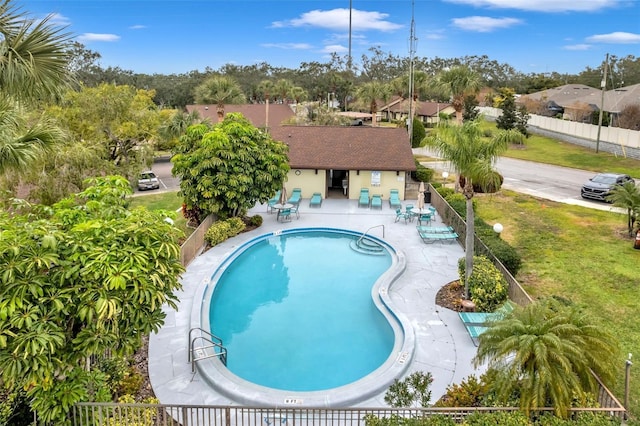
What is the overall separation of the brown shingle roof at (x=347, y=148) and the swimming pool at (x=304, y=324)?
7.55 meters

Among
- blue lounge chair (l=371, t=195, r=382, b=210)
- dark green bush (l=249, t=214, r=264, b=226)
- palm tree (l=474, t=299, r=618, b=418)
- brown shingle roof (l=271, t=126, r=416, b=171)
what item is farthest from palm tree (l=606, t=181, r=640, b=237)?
dark green bush (l=249, t=214, r=264, b=226)

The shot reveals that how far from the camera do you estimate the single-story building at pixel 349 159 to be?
2778cm

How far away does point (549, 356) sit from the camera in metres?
8.34

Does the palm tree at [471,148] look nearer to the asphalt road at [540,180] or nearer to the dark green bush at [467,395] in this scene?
the dark green bush at [467,395]

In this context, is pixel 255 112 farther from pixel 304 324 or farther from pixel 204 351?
pixel 204 351

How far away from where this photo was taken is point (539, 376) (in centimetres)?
822

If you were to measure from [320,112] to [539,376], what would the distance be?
139 ft

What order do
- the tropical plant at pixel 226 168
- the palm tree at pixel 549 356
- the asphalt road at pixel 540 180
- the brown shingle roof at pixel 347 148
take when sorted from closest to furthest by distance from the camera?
1. the palm tree at pixel 549 356
2. the tropical plant at pixel 226 168
3. the brown shingle roof at pixel 347 148
4. the asphalt road at pixel 540 180

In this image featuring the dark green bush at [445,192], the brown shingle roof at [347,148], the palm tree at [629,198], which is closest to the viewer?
the palm tree at [629,198]

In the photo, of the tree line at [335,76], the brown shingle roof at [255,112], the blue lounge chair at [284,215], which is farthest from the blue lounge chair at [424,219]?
the tree line at [335,76]

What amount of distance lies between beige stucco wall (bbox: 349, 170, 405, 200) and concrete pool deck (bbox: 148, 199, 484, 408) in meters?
4.52

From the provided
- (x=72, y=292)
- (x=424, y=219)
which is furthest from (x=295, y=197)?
(x=72, y=292)

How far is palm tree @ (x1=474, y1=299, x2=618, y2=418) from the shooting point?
8.16 m

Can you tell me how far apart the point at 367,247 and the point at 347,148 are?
9798 mm
